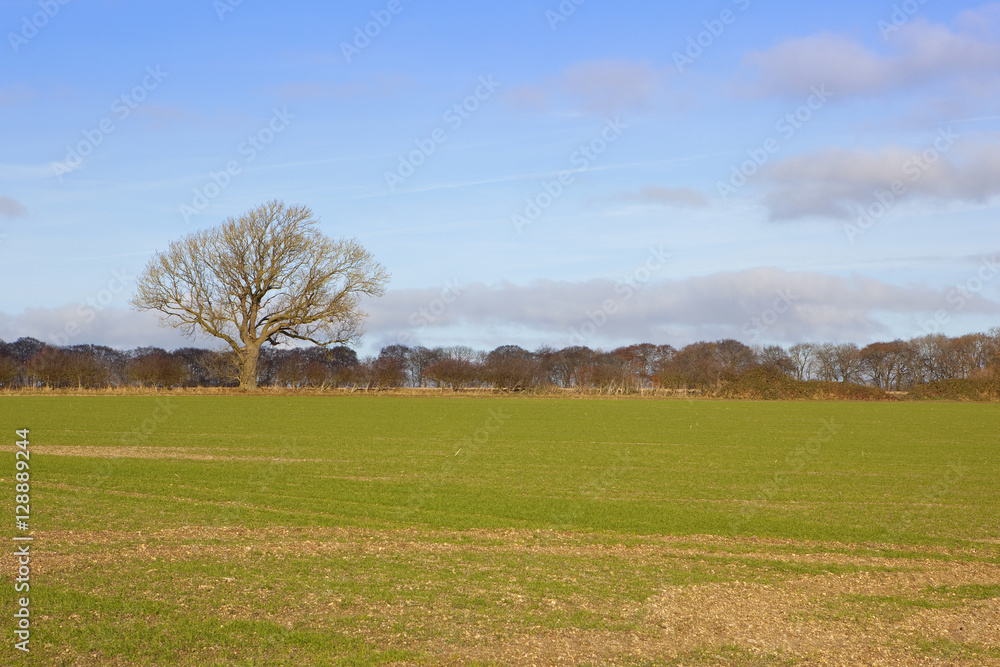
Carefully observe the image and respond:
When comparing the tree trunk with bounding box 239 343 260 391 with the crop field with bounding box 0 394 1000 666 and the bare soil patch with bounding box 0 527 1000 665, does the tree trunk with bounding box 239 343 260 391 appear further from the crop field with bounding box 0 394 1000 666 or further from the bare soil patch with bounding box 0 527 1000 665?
the bare soil patch with bounding box 0 527 1000 665

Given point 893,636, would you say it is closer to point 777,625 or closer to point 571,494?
point 777,625

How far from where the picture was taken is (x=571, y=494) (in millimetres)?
15906

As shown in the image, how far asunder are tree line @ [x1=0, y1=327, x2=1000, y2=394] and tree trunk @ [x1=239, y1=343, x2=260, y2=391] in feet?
7.66

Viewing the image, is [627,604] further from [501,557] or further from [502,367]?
[502,367]

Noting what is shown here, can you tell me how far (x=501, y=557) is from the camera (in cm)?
1048

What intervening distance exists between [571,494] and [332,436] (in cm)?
1344

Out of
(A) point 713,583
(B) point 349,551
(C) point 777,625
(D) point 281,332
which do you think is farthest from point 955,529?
(D) point 281,332

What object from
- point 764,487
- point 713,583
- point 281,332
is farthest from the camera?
point 281,332

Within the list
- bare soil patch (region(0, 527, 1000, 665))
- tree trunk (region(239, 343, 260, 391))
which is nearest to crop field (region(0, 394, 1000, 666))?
bare soil patch (region(0, 527, 1000, 665))


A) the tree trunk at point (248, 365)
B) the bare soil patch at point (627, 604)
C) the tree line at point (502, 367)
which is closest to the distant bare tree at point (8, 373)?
the tree line at point (502, 367)

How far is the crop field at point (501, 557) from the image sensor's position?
714 centimetres

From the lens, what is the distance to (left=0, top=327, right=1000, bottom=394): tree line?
6575 centimetres

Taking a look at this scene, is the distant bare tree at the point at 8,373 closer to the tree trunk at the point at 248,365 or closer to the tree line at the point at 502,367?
the tree line at the point at 502,367

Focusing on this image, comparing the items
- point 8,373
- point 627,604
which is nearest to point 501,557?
point 627,604
